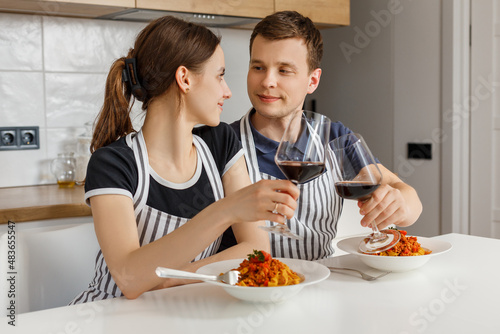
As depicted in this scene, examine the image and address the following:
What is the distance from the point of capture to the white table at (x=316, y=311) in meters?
0.86

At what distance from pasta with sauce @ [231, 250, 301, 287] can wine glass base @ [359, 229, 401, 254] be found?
223mm

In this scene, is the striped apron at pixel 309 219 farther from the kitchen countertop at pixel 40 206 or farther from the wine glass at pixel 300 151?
the kitchen countertop at pixel 40 206

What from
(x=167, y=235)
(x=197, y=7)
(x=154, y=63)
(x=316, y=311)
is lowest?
(x=316, y=311)

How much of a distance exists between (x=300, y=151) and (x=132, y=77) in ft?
1.72

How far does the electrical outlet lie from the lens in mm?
2471

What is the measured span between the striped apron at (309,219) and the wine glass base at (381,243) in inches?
14.5

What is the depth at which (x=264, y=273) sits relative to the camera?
939mm

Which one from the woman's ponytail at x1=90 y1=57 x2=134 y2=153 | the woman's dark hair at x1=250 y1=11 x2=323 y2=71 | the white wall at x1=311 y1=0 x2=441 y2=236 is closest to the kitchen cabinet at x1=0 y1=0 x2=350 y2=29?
the white wall at x1=311 y1=0 x2=441 y2=236

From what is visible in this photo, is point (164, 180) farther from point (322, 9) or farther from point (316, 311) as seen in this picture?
point (322, 9)

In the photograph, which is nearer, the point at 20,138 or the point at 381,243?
the point at 381,243

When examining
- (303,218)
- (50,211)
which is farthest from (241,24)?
(303,218)

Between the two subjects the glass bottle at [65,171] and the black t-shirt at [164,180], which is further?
the glass bottle at [65,171]

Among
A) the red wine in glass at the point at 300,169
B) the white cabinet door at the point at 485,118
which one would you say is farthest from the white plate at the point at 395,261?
the white cabinet door at the point at 485,118

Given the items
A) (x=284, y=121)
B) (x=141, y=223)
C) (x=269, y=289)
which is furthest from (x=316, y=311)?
(x=284, y=121)
